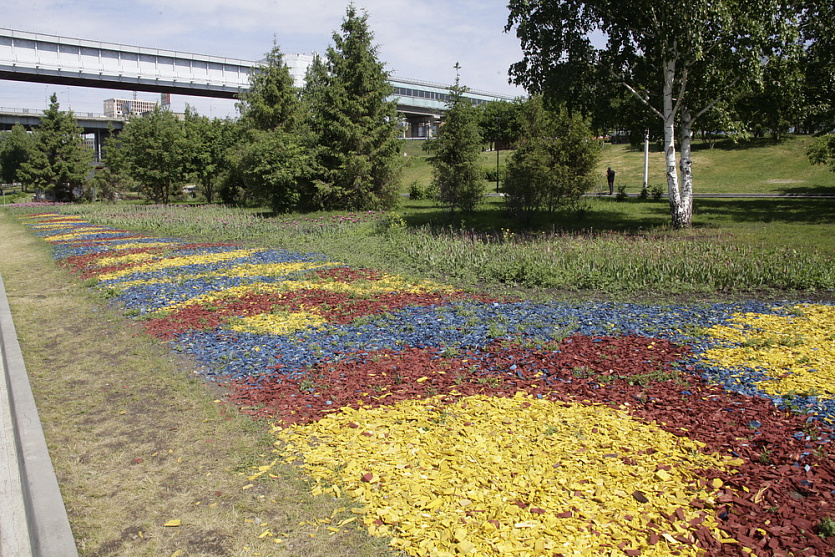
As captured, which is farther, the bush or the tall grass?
the bush

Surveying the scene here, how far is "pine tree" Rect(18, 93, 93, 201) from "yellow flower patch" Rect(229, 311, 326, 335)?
4831cm

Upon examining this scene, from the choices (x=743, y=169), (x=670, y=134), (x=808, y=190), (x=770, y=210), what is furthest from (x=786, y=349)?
(x=743, y=169)

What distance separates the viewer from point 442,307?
29.8 ft

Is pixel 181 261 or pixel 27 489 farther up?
pixel 181 261

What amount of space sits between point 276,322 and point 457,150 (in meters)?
15.8

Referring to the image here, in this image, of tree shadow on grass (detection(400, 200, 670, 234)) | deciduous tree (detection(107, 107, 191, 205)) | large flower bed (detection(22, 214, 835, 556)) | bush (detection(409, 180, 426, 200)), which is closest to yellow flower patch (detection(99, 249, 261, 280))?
large flower bed (detection(22, 214, 835, 556))

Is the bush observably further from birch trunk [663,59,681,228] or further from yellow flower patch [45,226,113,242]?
birch trunk [663,59,681,228]

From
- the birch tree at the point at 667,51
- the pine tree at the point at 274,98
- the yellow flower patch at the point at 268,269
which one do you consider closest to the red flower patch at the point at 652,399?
the yellow flower patch at the point at 268,269

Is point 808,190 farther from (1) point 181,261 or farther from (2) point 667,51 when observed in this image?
(1) point 181,261

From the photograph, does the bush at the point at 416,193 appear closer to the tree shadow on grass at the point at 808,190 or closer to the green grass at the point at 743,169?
the green grass at the point at 743,169

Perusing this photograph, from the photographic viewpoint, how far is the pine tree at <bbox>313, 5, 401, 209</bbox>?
95.3 feet

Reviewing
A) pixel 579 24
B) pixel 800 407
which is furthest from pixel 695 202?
pixel 800 407

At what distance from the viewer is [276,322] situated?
8.55 m

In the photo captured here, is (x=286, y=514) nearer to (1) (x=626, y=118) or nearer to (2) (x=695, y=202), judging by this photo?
(1) (x=626, y=118)
